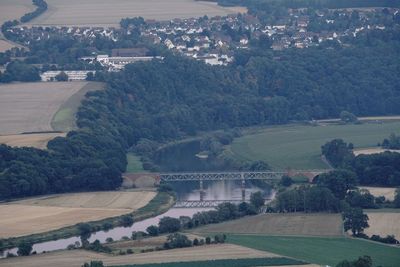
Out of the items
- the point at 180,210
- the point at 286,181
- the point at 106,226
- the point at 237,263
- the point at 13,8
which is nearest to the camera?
the point at 237,263

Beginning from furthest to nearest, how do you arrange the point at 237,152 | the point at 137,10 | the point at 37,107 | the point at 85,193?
1. the point at 137,10
2. the point at 37,107
3. the point at 237,152
4. the point at 85,193

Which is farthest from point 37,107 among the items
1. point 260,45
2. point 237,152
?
point 260,45

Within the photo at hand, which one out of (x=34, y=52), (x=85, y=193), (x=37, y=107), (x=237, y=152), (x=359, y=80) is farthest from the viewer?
(x=34, y=52)

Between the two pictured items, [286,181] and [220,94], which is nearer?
[286,181]

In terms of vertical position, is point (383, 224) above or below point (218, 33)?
below

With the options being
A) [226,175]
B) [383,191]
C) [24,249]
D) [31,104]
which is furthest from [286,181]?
[31,104]

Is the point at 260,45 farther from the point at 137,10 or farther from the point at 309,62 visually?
the point at 137,10

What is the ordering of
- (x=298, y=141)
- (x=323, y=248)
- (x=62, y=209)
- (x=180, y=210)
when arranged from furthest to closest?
(x=298, y=141)
(x=180, y=210)
(x=62, y=209)
(x=323, y=248)

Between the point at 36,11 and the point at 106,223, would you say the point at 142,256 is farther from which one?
the point at 36,11
